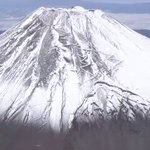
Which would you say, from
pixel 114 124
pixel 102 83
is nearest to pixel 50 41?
pixel 102 83

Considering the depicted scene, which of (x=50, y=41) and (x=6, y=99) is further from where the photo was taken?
(x=50, y=41)

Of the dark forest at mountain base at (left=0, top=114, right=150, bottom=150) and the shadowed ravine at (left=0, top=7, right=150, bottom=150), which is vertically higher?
the shadowed ravine at (left=0, top=7, right=150, bottom=150)

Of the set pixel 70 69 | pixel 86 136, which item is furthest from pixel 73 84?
pixel 86 136

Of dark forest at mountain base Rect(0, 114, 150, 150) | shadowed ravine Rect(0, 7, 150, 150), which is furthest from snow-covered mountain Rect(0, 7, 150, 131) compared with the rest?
dark forest at mountain base Rect(0, 114, 150, 150)

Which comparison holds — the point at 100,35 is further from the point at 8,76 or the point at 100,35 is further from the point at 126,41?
the point at 8,76

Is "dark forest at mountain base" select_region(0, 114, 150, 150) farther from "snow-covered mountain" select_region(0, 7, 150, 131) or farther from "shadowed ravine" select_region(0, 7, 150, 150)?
"snow-covered mountain" select_region(0, 7, 150, 131)

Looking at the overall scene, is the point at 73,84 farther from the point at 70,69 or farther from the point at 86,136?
the point at 86,136
